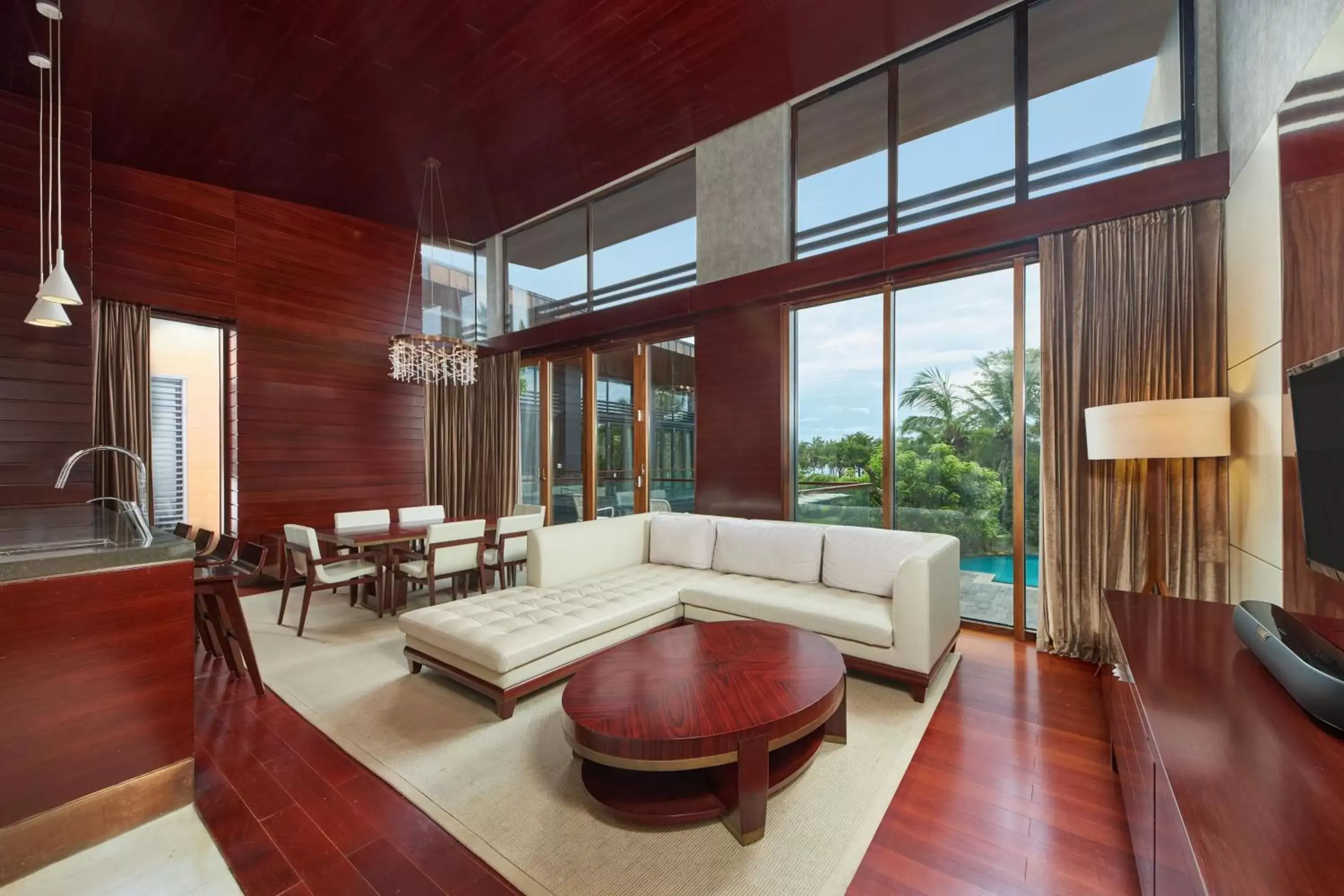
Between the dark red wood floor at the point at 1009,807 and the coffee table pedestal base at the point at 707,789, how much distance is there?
33 cm

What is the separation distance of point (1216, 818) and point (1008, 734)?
176 centimetres

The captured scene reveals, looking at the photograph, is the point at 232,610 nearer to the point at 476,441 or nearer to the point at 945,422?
the point at 476,441

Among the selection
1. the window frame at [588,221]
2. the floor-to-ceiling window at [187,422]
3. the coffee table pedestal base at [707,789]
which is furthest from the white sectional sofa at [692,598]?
the floor-to-ceiling window at [187,422]

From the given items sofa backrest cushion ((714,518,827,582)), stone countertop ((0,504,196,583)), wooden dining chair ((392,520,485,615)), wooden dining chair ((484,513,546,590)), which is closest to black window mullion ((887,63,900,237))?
sofa backrest cushion ((714,518,827,582))

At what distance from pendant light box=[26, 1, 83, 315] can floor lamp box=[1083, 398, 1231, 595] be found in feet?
17.2

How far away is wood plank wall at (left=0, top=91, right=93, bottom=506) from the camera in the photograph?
3678 millimetres

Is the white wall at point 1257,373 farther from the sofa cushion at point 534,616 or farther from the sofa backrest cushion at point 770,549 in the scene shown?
the sofa cushion at point 534,616

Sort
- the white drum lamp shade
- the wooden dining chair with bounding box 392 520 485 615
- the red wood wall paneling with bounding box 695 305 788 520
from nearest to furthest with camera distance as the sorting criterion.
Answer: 1. the white drum lamp shade
2. the wooden dining chair with bounding box 392 520 485 615
3. the red wood wall paneling with bounding box 695 305 788 520

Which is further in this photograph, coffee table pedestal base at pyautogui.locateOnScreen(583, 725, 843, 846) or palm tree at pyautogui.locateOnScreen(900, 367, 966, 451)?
palm tree at pyautogui.locateOnScreen(900, 367, 966, 451)

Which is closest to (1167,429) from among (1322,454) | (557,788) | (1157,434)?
(1157,434)

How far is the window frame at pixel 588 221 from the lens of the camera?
5.57m

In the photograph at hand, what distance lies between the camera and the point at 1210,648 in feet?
5.25

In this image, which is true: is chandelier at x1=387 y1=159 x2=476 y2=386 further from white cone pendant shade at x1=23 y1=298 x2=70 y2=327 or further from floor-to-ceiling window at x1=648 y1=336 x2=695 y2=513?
white cone pendant shade at x1=23 y1=298 x2=70 y2=327

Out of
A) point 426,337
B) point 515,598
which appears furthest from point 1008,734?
point 426,337
